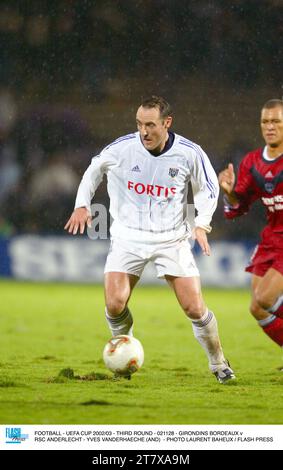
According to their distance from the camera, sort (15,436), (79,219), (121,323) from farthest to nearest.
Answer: (121,323) < (79,219) < (15,436)

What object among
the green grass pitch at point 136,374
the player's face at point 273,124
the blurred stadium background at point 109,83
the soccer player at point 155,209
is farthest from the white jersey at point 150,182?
the blurred stadium background at point 109,83

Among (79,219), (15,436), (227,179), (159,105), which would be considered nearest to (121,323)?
(79,219)

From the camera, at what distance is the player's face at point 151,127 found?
6.04 metres

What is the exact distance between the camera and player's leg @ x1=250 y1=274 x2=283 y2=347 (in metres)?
6.18

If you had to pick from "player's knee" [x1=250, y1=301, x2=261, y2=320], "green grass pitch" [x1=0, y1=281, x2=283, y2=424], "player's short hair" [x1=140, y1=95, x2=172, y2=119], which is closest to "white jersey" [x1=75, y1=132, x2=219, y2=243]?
"player's short hair" [x1=140, y1=95, x2=172, y2=119]

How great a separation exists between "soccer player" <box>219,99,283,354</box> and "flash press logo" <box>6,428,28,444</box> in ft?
7.67

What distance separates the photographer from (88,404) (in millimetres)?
5125

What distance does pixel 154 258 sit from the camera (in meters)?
6.30

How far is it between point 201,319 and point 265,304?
0.49 metres

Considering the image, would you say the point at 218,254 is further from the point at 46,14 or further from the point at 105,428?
the point at 105,428

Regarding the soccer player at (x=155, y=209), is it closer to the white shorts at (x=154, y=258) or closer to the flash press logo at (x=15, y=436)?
the white shorts at (x=154, y=258)

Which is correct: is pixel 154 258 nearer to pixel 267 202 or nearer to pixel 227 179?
pixel 227 179

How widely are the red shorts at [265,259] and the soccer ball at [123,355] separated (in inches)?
46.5

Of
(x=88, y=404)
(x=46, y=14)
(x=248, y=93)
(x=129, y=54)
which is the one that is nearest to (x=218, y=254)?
(x=248, y=93)
